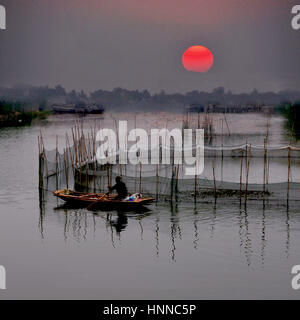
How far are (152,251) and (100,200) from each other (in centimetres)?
310

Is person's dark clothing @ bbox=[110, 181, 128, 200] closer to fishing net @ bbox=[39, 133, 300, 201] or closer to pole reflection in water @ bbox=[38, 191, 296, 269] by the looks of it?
pole reflection in water @ bbox=[38, 191, 296, 269]

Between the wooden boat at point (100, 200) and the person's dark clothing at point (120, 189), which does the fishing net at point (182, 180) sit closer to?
the person's dark clothing at point (120, 189)

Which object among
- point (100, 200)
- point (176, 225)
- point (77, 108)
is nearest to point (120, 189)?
point (100, 200)

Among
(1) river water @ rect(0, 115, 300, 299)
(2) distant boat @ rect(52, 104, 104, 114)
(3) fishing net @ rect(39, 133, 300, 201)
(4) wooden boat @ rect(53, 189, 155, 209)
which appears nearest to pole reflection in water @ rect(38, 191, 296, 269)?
(1) river water @ rect(0, 115, 300, 299)

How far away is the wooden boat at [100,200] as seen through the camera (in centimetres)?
1257

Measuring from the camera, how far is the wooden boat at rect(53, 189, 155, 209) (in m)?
12.6

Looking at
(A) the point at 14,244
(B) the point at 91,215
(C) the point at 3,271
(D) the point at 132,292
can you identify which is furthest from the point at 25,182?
(D) the point at 132,292

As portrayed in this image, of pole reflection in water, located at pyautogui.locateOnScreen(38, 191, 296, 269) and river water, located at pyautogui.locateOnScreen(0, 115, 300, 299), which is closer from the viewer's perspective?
river water, located at pyautogui.locateOnScreen(0, 115, 300, 299)

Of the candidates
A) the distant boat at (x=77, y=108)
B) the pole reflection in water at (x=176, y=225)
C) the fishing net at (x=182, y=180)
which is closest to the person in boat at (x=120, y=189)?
the pole reflection in water at (x=176, y=225)

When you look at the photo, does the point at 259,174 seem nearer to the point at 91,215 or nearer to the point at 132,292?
the point at 91,215

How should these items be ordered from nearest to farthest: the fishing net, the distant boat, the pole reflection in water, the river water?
1. the river water
2. the pole reflection in water
3. the fishing net
4. the distant boat

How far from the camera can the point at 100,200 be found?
12836 mm

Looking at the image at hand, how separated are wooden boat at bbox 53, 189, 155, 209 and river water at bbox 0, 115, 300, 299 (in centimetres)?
25

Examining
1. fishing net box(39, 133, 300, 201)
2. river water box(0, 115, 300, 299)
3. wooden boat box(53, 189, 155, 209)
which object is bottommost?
river water box(0, 115, 300, 299)
